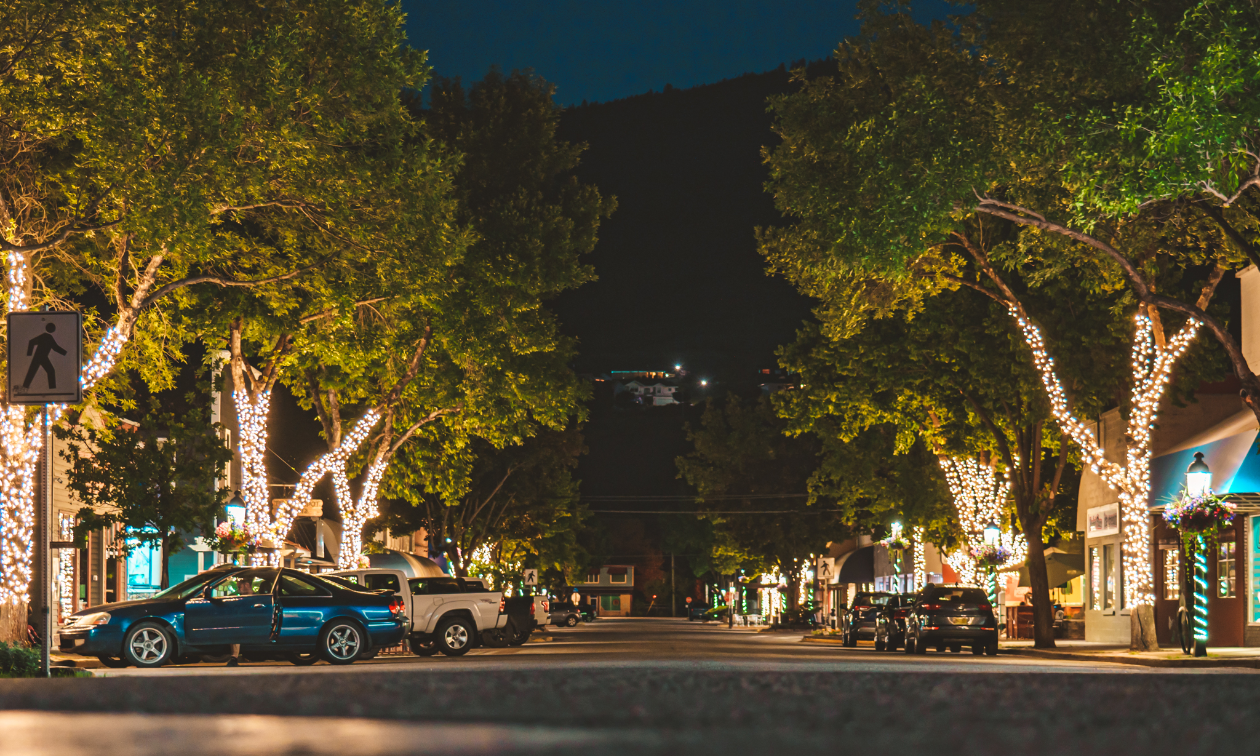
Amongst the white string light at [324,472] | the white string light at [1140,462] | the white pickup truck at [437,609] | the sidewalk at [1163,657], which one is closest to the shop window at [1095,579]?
the sidewalk at [1163,657]

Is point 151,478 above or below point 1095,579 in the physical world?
above

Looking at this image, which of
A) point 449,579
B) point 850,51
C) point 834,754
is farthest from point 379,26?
point 834,754

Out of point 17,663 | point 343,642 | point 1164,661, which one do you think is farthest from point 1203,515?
point 17,663

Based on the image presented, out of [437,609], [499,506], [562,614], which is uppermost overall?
[499,506]

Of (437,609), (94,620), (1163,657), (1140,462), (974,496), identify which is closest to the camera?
(94,620)

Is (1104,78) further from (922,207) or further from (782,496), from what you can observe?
(782,496)

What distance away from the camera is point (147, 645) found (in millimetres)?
22656

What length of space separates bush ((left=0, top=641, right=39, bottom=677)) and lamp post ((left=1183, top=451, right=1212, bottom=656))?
1946 centimetres

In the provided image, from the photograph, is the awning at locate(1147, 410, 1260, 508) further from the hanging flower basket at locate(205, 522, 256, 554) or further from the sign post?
the sign post

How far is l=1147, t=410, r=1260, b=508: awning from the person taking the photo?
2947cm

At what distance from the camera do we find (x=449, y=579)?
106 ft

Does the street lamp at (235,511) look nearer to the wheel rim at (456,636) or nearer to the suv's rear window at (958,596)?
the wheel rim at (456,636)

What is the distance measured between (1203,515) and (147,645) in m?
18.6

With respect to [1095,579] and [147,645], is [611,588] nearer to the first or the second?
[1095,579]
